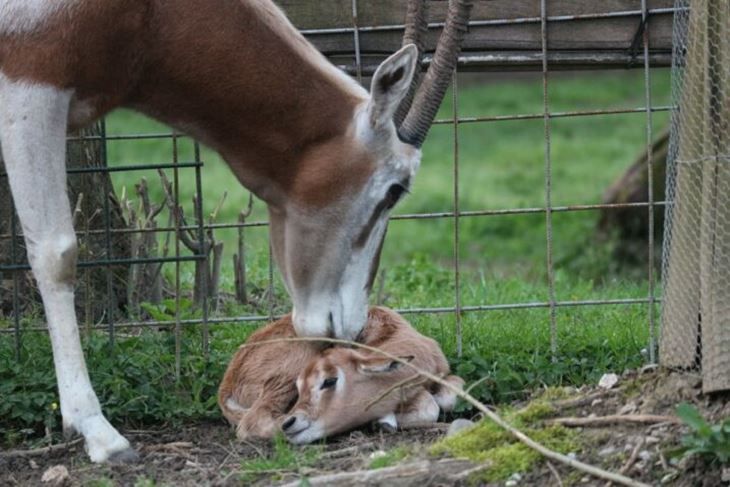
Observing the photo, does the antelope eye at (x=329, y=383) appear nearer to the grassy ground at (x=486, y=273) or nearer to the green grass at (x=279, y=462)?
the green grass at (x=279, y=462)

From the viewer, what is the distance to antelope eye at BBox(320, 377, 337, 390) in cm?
588

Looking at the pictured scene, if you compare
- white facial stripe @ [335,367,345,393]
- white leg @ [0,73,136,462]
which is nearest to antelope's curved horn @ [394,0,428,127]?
white facial stripe @ [335,367,345,393]

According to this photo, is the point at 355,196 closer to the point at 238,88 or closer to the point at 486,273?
the point at 238,88

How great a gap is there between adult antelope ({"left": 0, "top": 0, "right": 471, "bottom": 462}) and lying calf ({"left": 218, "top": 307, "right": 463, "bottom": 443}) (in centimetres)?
18

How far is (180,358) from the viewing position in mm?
6754

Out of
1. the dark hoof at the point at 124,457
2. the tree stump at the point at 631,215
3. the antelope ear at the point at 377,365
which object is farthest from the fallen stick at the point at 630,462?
the tree stump at the point at 631,215

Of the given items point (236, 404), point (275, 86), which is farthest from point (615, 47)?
point (236, 404)

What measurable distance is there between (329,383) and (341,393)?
67 mm

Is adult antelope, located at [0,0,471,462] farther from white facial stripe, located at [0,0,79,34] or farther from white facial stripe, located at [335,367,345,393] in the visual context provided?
white facial stripe, located at [335,367,345,393]

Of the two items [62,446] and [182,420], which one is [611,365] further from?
[62,446]

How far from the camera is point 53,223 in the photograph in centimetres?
576

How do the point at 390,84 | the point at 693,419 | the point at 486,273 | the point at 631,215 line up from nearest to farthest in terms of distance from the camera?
1. the point at 693,419
2. the point at 390,84
3. the point at 486,273
4. the point at 631,215

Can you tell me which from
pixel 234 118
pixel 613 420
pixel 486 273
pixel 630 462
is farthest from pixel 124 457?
pixel 486 273

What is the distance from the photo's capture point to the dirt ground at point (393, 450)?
4.82 meters
